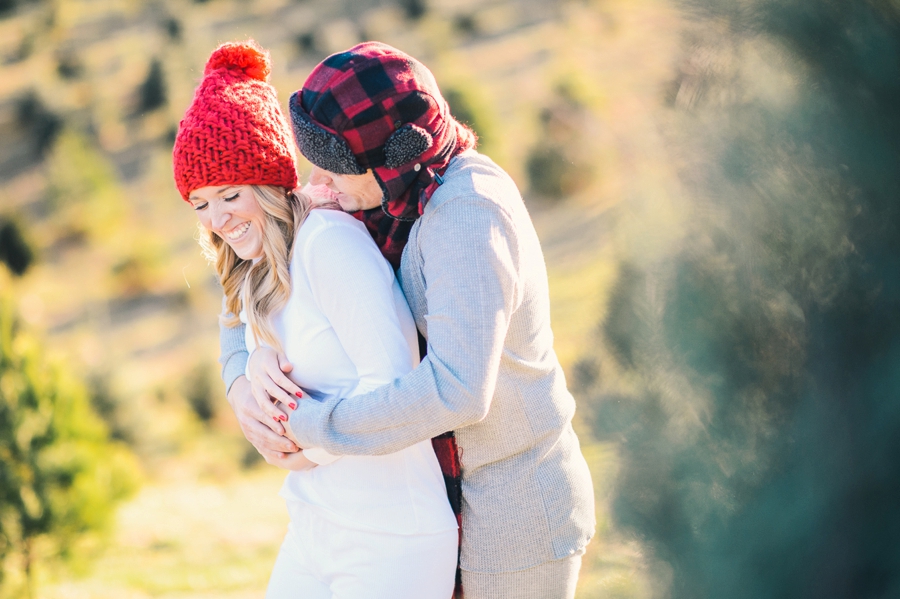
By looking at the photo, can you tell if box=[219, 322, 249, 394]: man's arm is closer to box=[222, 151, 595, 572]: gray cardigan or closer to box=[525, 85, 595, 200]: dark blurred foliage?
box=[222, 151, 595, 572]: gray cardigan

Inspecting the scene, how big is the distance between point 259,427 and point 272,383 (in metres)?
0.16

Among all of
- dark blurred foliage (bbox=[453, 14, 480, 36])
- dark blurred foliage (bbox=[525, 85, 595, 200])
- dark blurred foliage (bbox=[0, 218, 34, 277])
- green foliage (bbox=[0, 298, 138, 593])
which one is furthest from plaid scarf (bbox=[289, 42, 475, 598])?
dark blurred foliage (bbox=[453, 14, 480, 36])

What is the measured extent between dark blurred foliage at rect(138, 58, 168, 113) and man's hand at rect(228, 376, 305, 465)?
65.7 ft

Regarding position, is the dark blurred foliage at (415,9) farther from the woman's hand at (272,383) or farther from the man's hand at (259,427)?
the woman's hand at (272,383)

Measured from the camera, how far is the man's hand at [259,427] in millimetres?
1678

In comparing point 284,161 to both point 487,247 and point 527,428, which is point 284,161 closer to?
point 487,247

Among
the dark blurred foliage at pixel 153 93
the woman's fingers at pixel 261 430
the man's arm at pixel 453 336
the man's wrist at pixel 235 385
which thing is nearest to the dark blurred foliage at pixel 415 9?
the dark blurred foliage at pixel 153 93

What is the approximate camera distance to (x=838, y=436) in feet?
6.89

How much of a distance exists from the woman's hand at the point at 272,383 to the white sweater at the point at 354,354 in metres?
0.03

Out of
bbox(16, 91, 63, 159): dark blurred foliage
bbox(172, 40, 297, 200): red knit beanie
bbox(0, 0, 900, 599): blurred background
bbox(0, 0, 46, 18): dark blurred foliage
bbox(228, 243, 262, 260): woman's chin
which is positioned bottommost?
bbox(16, 91, 63, 159): dark blurred foliage

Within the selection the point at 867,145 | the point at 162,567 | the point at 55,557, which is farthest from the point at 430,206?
the point at 162,567

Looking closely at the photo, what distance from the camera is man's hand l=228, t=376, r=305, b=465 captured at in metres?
1.68

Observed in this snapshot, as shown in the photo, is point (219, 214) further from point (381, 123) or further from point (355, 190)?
point (381, 123)

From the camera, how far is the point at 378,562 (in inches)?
61.9
